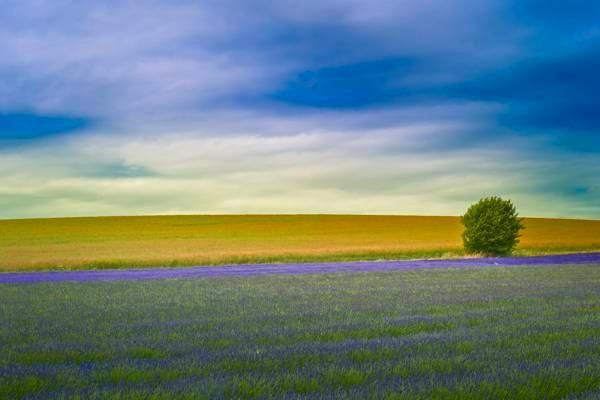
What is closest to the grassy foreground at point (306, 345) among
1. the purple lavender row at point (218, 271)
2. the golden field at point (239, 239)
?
the purple lavender row at point (218, 271)

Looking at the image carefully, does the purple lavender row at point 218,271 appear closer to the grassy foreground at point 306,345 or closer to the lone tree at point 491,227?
the lone tree at point 491,227

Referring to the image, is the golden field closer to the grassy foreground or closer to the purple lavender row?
the purple lavender row

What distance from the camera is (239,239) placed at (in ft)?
234

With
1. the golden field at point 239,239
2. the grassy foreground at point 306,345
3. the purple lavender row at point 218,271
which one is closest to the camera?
the grassy foreground at point 306,345

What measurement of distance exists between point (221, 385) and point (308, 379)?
1078 millimetres

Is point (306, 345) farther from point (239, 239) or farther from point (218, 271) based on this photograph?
point (239, 239)

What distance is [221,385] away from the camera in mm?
7465

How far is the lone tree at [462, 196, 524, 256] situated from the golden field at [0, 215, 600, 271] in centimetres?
238

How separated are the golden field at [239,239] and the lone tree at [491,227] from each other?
2384 mm

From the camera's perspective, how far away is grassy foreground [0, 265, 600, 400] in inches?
295

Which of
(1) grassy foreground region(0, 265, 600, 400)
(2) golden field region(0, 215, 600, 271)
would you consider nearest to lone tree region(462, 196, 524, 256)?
(2) golden field region(0, 215, 600, 271)

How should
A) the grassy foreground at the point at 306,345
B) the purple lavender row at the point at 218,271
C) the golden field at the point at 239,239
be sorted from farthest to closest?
the golden field at the point at 239,239
the purple lavender row at the point at 218,271
the grassy foreground at the point at 306,345

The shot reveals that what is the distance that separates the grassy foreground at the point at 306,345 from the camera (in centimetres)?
749

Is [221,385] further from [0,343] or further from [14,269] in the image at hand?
[14,269]
